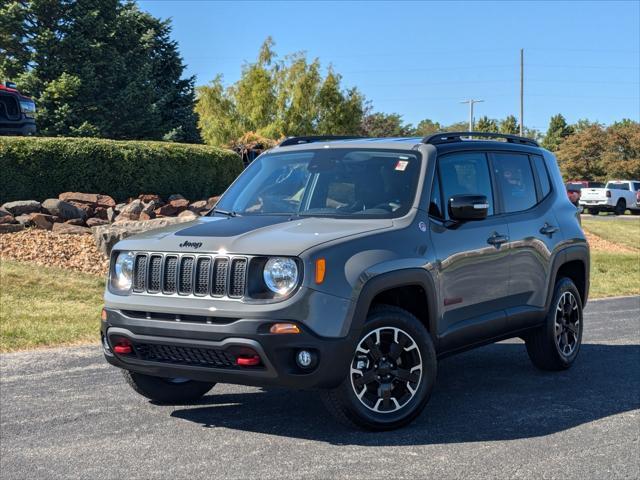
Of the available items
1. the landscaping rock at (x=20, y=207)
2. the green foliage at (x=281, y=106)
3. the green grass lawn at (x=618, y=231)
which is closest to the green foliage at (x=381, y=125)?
the green foliage at (x=281, y=106)

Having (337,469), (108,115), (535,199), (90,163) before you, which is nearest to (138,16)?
(108,115)

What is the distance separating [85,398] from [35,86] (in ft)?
80.7

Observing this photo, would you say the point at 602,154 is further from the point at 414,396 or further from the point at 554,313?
the point at 414,396

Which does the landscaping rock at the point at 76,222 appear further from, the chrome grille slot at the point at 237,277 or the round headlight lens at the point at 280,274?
the round headlight lens at the point at 280,274

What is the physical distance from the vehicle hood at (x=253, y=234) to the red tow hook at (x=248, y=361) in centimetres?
63

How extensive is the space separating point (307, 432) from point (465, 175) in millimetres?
2438

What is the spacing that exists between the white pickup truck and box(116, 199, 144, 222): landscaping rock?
31.0 m

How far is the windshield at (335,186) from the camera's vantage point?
607cm

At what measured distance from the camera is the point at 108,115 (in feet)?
98.0

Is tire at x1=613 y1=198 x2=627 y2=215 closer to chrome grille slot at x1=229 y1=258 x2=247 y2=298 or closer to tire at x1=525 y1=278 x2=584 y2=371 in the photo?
tire at x1=525 y1=278 x2=584 y2=371

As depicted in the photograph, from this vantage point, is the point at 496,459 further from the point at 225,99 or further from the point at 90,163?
the point at 225,99

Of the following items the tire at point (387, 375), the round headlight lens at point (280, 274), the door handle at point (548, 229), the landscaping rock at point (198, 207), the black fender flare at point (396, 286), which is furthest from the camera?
the landscaping rock at point (198, 207)

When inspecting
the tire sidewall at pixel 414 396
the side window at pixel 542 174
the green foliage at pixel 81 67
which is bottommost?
the tire sidewall at pixel 414 396

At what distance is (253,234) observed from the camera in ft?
17.7
